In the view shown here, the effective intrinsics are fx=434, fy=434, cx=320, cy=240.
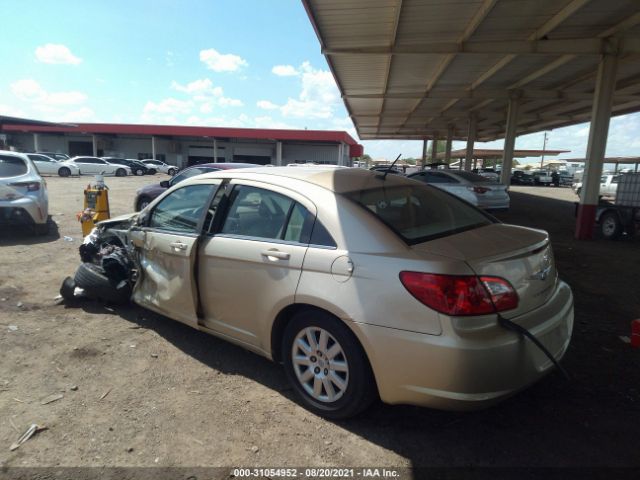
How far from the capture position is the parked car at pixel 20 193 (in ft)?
25.5

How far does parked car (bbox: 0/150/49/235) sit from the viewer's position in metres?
7.76

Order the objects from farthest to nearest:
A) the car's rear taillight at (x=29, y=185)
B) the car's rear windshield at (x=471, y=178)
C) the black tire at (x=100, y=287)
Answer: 1. the car's rear windshield at (x=471, y=178)
2. the car's rear taillight at (x=29, y=185)
3. the black tire at (x=100, y=287)

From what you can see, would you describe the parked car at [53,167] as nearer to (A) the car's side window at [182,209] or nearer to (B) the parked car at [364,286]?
(A) the car's side window at [182,209]

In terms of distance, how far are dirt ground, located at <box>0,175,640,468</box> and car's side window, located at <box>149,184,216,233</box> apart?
1065 millimetres

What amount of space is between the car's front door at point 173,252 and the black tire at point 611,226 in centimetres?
1011

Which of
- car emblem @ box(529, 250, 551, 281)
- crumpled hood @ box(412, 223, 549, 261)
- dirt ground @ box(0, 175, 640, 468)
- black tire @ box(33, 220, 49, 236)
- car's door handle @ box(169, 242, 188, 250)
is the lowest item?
dirt ground @ box(0, 175, 640, 468)

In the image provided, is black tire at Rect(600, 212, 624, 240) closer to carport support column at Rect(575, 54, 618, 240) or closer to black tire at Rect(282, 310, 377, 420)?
carport support column at Rect(575, 54, 618, 240)

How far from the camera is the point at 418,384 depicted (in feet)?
7.91

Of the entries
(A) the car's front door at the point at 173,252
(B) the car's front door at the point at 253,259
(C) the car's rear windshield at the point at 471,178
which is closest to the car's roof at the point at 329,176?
(B) the car's front door at the point at 253,259

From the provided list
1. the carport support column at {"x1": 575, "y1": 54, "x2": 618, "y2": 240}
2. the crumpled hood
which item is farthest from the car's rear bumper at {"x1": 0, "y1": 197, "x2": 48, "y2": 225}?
the carport support column at {"x1": 575, "y1": 54, "x2": 618, "y2": 240}

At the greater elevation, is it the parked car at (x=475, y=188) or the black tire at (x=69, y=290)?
the parked car at (x=475, y=188)

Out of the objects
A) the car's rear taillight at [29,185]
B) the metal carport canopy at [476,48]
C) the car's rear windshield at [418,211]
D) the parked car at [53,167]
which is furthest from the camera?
the parked car at [53,167]

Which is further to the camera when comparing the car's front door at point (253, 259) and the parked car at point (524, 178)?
the parked car at point (524, 178)

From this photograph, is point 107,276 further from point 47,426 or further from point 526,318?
point 526,318
